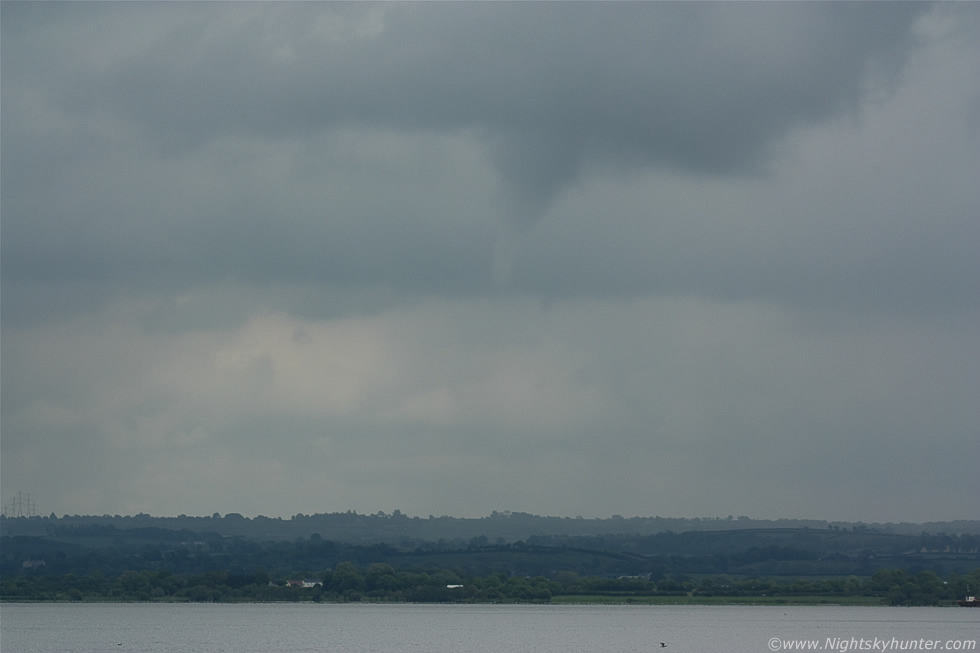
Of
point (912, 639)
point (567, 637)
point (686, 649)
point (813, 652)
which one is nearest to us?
point (813, 652)

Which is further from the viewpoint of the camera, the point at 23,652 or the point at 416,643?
the point at 416,643

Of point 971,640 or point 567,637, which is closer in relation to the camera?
point 971,640

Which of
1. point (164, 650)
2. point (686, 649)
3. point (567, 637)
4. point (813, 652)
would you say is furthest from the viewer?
point (567, 637)

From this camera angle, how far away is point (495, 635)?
199750 millimetres

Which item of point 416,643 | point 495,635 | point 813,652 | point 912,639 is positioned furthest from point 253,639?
point 912,639

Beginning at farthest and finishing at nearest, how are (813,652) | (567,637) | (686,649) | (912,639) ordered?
(567,637) → (912,639) → (686,649) → (813,652)

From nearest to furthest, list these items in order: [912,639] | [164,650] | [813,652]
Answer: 1. [813,652]
2. [164,650]
3. [912,639]

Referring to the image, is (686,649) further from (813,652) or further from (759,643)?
(813,652)

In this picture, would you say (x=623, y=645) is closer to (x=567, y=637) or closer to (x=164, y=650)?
(x=567, y=637)

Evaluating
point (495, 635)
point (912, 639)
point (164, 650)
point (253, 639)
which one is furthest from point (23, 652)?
point (912, 639)

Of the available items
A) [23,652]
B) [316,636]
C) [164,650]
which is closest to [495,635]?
[316,636]

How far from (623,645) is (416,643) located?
28123 mm

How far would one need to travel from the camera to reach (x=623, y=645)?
17538cm

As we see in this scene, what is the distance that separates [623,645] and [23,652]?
76.8 meters
